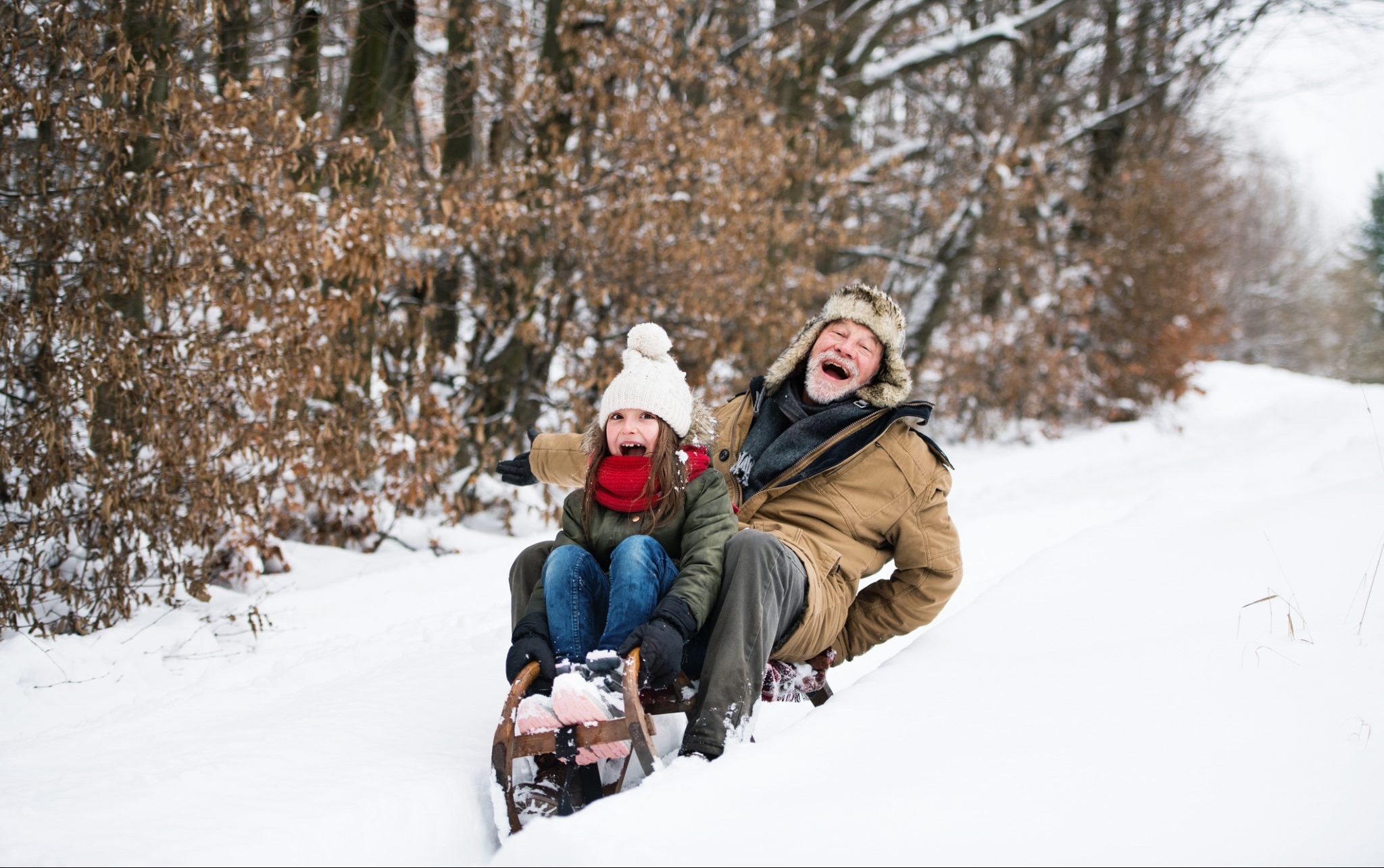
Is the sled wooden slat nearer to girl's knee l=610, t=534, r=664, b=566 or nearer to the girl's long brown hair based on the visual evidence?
girl's knee l=610, t=534, r=664, b=566

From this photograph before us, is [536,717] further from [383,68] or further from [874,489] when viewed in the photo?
[383,68]

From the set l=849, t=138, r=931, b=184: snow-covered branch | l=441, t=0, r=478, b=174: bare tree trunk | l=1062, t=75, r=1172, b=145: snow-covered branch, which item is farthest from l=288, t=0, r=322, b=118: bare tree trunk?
l=1062, t=75, r=1172, b=145: snow-covered branch

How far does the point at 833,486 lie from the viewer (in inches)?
123

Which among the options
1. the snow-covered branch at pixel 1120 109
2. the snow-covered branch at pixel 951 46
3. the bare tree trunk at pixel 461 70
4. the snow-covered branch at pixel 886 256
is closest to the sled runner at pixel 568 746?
the bare tree trunk at pixel 461 70

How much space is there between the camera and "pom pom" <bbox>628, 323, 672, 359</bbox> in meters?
2.99

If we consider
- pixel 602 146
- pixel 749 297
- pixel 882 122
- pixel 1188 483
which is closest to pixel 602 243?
pixel 602 146

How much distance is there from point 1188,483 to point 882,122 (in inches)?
330

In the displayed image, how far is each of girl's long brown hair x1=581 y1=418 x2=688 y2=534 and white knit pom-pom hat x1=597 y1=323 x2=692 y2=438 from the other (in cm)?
6

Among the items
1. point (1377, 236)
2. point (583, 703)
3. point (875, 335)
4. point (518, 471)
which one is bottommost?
point (583, 703)

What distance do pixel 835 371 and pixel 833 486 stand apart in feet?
Result: 1.39

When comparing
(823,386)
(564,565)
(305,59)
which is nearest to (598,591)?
(564,565)

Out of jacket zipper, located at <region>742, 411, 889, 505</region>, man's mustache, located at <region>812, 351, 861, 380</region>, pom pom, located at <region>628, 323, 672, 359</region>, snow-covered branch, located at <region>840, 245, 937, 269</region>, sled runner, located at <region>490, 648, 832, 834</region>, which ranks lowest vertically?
sled runner, located at <region>490, 648, 832, 834</region>

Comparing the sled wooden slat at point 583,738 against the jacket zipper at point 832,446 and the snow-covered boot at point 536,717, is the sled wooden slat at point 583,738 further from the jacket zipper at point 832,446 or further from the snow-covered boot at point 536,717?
the jacket zipper at point 832,446

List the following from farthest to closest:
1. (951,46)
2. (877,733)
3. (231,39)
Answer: (951,46) < (231,39) < (877,733)
